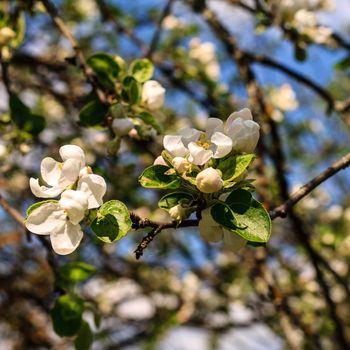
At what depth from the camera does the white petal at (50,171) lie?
1131 millimetres

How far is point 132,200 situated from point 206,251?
0.97 m

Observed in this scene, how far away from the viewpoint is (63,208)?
1.06 meters

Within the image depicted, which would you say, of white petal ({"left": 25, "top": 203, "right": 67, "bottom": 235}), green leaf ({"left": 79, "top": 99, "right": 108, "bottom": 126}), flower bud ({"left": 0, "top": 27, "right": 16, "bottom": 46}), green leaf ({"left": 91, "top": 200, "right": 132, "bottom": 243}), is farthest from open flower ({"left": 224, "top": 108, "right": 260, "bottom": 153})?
flower bud ({"left": 0, "top": 27, "right": 16, "bottom": 46})

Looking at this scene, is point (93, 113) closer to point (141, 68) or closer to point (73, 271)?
point (141, 68)

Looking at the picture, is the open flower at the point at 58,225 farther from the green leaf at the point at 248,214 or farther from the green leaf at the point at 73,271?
the green leaf at the point at 73,271

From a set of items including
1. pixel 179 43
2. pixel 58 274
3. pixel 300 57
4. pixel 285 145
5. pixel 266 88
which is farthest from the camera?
pixel 285 145

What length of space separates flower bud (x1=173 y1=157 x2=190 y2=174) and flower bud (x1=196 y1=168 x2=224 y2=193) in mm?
63

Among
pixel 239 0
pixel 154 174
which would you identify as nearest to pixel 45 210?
pixel 154 174

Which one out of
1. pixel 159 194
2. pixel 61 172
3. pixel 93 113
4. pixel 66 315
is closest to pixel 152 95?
pixel 93 113

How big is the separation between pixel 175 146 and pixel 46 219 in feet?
0.98

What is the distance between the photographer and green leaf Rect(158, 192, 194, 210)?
110 centimetres

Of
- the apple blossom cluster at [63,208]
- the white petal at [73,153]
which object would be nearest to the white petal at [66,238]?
the apple blossom cluster at [63,208]

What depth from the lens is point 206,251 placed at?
424cm

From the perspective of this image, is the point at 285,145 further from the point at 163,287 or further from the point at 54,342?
the point at 54,342
